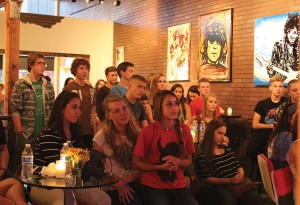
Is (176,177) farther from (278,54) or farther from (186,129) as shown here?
(278,54)

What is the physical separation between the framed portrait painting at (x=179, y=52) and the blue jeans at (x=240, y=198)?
5285mm

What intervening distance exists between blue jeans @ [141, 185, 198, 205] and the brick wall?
4125 millimetres

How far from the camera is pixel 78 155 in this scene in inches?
135

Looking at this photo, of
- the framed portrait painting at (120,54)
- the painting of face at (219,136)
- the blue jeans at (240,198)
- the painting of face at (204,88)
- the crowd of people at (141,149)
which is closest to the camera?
the crowd of people at (141,149)

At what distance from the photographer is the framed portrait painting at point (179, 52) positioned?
9.69 metres

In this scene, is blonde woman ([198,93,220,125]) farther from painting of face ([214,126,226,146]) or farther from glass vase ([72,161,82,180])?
glass vase ([72,161,82,180])

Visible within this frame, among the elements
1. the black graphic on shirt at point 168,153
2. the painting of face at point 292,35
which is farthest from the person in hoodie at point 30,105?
the painting of face at point 292,35

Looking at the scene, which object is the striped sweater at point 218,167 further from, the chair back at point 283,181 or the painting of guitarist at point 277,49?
the painting of guitarist at point 277,49

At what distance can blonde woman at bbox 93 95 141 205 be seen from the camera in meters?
4.04

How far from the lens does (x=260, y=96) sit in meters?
7.77

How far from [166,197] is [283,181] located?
1037 mm

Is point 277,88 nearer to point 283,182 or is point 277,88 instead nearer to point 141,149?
point 141,149

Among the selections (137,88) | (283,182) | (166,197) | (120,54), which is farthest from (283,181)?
(120,54)

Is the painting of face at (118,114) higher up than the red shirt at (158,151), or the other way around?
the painting of face at (118,114)
